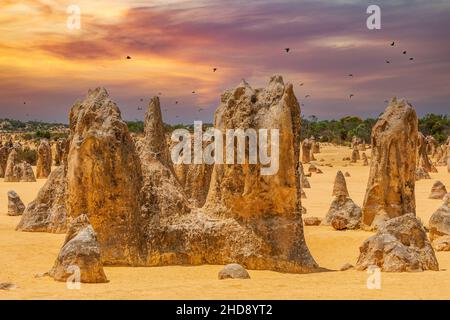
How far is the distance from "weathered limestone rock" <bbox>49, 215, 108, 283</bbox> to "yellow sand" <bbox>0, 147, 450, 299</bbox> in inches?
8.8

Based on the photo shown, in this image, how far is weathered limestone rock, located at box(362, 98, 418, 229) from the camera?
1920cm

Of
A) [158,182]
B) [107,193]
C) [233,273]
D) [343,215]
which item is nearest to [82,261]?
[107,193]

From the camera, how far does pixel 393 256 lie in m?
12.9

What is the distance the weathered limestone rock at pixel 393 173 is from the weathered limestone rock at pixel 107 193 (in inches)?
309

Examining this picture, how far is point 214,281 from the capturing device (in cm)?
1160

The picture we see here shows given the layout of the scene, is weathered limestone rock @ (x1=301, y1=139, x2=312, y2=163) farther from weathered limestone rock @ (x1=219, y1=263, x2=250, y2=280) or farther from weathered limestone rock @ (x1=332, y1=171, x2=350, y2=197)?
weathered limestone rock @ (x1=219, y1=263, x2=250, y2=280)

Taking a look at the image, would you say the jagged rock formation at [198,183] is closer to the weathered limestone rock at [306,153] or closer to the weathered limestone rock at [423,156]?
the weathered limestone rock at [423,156]

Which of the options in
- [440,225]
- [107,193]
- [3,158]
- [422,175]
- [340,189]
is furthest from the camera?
[3,158]

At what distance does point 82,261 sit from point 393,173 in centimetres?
1032

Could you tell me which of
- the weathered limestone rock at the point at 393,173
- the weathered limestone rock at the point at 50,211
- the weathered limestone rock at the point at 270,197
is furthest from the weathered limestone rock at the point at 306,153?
the weathered limestone rock at the point at 270,197

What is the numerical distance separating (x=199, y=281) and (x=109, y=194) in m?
2.90

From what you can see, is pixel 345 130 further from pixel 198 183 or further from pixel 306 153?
pixel 198 183

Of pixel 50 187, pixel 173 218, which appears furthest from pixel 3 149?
pixel 173 218
